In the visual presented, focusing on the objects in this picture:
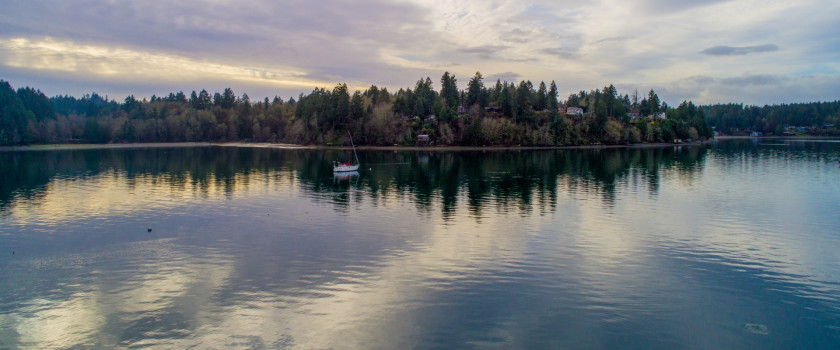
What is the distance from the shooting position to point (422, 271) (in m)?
25.7

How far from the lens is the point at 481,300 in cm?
2139

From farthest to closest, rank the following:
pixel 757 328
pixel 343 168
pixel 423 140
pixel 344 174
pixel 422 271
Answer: pixel 423 140 → pixel 343 168 → pixel 344 174 → pixel 422 271 → pixel 757 328

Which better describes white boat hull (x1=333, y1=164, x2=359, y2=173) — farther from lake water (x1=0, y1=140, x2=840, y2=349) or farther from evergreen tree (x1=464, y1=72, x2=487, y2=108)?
evergreen tree (x1=464, y1=72, x2=487, y2=108)

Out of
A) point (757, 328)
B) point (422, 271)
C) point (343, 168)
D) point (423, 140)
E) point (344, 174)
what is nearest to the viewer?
point (757, 328)

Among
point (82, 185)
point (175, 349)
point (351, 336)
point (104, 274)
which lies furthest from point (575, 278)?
point (82, 185)

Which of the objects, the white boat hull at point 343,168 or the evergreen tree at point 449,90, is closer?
the white boat hull at point 343,168

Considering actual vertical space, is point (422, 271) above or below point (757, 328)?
above

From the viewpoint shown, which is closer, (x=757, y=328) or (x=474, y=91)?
(x=757, y=328)

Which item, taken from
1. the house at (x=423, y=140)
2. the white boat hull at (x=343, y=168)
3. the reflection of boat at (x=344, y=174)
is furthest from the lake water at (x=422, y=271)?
the house at (x=423, y=140)

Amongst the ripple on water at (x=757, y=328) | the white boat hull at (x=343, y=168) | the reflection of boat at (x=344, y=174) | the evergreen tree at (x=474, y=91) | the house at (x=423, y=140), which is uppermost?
the evergreen tree at (x=474, y=91)

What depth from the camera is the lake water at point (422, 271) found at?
60.3 ft

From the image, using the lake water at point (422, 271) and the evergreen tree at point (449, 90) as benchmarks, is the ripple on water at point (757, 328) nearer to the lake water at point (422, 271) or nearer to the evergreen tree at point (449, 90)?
the lake water at point (422, 271)

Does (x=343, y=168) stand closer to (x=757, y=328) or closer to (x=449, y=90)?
(x=757, y=328)

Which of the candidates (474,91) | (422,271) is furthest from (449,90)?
(422,271)
